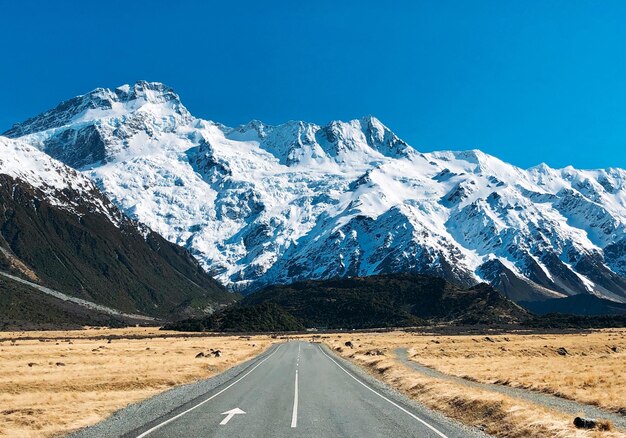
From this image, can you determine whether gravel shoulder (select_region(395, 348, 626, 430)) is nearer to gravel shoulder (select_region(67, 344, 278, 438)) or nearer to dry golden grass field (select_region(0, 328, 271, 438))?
gravel shoulder (select_region(67, 344, 278, 438))

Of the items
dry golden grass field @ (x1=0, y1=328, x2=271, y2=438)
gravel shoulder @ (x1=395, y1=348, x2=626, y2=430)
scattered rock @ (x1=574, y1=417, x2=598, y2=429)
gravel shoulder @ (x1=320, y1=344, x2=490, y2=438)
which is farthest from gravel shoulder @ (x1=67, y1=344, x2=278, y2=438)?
gravel shoulder @ (x1=395, y1=348, x2=626, y2=430)

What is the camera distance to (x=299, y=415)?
2531cm

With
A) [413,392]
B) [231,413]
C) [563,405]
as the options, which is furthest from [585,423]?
[413,392]

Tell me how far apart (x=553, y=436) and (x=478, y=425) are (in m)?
4.48

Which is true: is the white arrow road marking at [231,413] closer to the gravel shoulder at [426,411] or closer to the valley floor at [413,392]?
the valley floor at [413,392]

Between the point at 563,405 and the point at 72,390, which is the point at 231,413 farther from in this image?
the point at 72,390

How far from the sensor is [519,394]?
33.1 m

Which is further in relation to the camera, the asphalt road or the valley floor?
the valley floor

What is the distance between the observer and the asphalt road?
21.5 metres

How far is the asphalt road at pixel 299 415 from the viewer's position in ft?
70.5

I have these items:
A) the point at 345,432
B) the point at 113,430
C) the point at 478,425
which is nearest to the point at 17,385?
the point at 113,430

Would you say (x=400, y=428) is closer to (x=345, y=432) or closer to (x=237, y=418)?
(x=345, y=432)

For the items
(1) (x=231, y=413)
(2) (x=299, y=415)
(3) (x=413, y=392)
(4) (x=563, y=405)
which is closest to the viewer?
(2) (x=299, y=415)

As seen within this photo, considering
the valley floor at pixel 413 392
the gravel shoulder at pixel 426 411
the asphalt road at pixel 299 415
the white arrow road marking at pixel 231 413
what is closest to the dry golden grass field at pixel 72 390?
the valley floor at pixel 413 392
